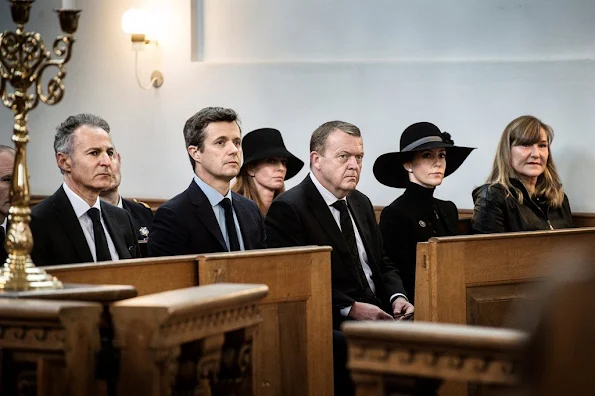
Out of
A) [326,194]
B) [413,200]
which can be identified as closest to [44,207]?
[326,194]

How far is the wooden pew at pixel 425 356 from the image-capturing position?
8.26ft

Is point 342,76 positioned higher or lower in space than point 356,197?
higher

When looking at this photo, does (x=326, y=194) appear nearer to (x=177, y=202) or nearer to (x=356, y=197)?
(x=356, y=197)

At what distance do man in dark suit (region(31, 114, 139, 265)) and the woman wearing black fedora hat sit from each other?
1.25 meters

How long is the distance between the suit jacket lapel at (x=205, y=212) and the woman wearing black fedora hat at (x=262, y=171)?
3.89 feet

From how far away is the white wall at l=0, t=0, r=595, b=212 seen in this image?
6.93 metres

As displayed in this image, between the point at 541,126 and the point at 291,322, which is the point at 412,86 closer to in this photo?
the point at 541,126

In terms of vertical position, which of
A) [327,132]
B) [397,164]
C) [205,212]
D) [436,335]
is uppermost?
[327,132]

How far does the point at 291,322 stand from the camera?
414 centimetres

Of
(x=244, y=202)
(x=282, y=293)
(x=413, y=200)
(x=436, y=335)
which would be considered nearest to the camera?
(x=436, y=335)

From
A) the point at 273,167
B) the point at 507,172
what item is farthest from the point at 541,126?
the point at 273,167

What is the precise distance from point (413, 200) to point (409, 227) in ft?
0.62

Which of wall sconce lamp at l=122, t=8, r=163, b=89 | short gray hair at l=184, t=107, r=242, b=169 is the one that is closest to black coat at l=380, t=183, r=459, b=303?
short gray hair at l=184, t=107, r=242, b=169

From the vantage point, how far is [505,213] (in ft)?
19.7
